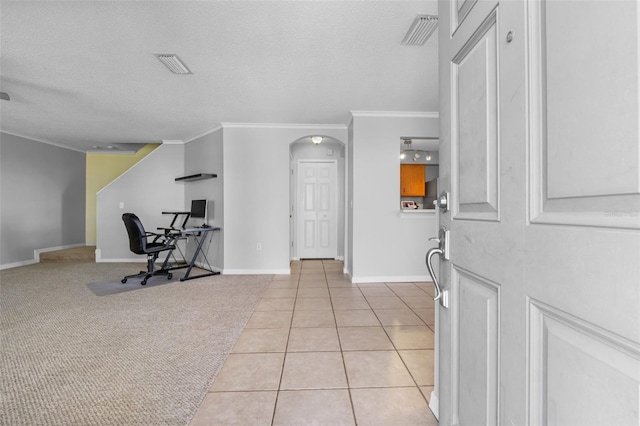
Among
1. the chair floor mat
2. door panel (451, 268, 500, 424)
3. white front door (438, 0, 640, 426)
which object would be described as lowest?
the chair floor mat

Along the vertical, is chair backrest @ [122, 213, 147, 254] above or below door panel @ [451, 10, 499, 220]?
below

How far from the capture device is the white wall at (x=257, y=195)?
4742 millimetres

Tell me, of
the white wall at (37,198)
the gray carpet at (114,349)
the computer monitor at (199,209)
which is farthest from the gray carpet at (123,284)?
the white wall at (37,198)

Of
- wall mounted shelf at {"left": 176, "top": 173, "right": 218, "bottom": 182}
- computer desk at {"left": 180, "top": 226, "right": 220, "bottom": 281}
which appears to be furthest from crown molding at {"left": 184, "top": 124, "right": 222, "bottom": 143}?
computer desk at {"left": 180, "top": 226, "right": 220, "bottom": 281}

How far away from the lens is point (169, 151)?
5816mm

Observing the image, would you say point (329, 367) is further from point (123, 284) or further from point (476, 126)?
point (123, 284)

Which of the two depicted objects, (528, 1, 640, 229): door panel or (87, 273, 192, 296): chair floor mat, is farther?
(87, 273, 192, 296): chair floor mat

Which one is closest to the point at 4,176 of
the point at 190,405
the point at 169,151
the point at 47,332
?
the point at 169,151

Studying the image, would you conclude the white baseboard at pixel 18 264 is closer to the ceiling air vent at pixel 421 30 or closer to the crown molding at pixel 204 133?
the crown molding at pixel 204 133

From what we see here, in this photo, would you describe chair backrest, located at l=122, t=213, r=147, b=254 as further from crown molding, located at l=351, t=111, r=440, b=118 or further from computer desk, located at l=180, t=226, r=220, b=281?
crown molding, located at l=351, t=111, r=440, b=118

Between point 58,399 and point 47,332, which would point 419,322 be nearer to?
point 58,399

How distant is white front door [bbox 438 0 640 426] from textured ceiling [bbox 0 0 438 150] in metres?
1.61

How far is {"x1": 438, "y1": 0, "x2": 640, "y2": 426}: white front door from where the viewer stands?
0.43m

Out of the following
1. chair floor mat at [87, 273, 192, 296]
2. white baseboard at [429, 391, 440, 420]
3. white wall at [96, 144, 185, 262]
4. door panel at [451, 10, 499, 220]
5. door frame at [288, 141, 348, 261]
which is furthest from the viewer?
door frame at [288, 141, 348, 261]
